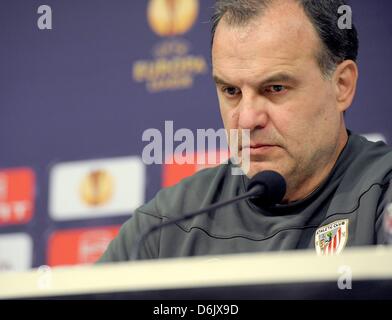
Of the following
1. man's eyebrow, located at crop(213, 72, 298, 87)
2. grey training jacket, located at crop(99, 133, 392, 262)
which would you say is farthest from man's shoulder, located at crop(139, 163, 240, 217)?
man's eyebrow, located at crop(213, 72, 298, 87)

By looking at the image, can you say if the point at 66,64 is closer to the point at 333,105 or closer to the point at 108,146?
the point at 108,146

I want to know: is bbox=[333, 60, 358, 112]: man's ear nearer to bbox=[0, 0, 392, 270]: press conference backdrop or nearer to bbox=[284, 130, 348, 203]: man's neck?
bbox=[284, 130, 348, 203]: man's neck

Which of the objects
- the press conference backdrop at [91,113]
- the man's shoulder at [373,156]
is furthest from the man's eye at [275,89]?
the press conference backdrop at [91,113]

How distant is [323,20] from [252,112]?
29 centimetres

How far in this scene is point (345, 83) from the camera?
202 centimetres

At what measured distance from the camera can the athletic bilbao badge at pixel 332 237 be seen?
1615 mm

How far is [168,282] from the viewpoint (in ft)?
3.22

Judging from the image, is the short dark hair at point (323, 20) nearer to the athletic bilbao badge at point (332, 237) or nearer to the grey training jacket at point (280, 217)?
the grey training jacket at point (280, 217)

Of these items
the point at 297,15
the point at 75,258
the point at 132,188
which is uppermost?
the point at 297,15

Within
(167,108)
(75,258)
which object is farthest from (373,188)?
(75,258)

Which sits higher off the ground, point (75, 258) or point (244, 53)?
point (244, 53)

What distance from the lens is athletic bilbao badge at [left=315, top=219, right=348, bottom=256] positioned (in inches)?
63.6

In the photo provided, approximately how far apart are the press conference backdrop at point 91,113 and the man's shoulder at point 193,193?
1.45ft
